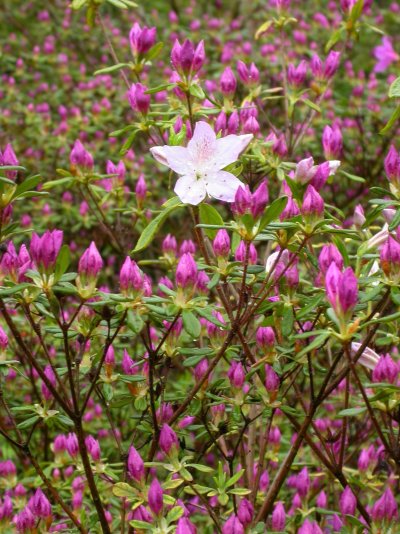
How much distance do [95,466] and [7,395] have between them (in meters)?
0.96

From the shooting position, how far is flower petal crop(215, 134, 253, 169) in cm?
199

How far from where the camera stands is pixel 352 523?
6.35 feet

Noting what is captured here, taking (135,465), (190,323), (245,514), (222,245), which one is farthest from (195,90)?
(245,514)

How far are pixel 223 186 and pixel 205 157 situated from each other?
0.10m

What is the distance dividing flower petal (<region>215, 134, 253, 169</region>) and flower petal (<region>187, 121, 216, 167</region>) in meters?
0.02

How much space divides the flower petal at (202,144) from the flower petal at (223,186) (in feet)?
0.22

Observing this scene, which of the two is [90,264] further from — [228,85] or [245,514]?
[228,85]

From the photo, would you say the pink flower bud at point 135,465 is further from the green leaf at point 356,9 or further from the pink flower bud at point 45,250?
the green leaf at point 356,9

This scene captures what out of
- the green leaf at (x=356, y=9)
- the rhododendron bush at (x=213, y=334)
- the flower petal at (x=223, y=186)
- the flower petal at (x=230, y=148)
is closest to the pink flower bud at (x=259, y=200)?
the rhododendron bush at (x=213, y=334)

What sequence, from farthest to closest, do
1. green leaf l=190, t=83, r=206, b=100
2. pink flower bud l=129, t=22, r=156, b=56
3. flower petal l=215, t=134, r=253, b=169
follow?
pink flower bud l=129, t=22, r=156, b=56 → green leaf l=190, t=83, r=206, b=100 → flower petal l=215, t=134, r=253, b=169

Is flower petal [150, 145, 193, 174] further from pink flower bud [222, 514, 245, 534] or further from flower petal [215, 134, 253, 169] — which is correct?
pink flower bud [222, 514, 245, 534]

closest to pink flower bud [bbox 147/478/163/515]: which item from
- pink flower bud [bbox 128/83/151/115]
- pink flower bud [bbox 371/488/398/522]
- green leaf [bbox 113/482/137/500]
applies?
green leaf [bbox 113/482/137/500]

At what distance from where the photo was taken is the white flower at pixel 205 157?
1955 millimetres

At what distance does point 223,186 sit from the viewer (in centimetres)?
195
